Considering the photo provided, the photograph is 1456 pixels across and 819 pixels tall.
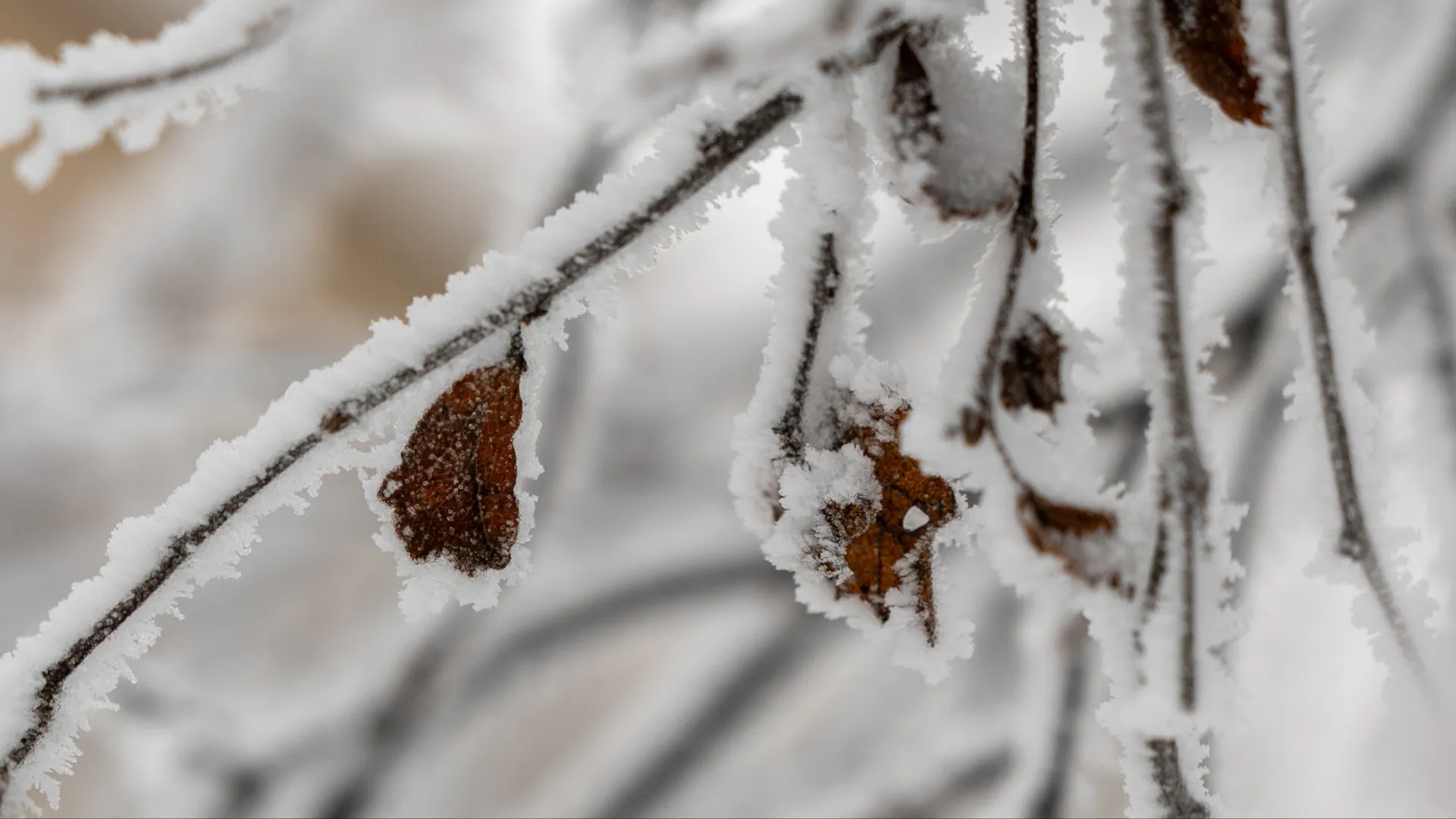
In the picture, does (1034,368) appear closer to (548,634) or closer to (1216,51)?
(1216,51)

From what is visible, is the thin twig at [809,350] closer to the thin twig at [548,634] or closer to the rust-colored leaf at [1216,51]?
the rust-colored leaf at [1216,51]

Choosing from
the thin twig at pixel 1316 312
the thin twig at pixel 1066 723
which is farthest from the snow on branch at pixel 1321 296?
the thin twig at pixel 1066 723

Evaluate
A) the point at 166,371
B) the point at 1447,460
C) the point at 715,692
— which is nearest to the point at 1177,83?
the point at 1447,460

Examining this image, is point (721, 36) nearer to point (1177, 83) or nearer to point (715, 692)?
point (1177, 83)

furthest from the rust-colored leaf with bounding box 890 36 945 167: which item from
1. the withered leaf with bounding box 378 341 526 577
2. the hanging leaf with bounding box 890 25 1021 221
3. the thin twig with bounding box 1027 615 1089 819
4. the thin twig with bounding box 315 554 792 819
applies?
the thin twig with bounding box 315 554 792 819

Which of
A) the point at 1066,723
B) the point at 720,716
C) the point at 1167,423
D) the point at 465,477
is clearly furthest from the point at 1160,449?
the point at 720,716
